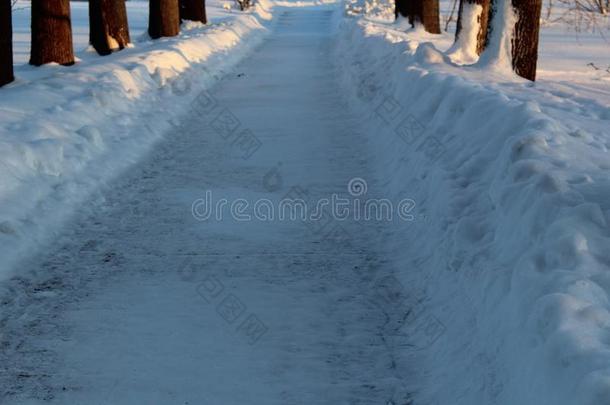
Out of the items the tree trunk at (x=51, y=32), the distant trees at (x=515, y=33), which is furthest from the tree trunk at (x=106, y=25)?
the distant trees at (x=515, y=33)

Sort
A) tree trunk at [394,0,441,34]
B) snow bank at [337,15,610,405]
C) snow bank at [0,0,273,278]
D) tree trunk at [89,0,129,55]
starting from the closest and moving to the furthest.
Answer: snow bank at [337,15,610,405] < snow bank at [0,0,273,278] < tree trunk at [89,0,129,55] < tree trunk at [394,0,441,34]

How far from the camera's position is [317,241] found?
6.62 m

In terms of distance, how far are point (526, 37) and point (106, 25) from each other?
10.1m

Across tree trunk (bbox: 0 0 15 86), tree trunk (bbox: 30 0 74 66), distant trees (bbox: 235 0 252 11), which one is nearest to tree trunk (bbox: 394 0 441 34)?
tree trunk (bbox: 30 0 74 66)

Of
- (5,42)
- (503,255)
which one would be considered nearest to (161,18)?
(5,42)

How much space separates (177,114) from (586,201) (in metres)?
8.18

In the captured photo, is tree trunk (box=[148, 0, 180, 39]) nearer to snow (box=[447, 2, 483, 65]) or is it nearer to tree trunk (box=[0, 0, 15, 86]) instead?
tree trunk (box=[0, 0, 15, 86])

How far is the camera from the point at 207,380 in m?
4.29

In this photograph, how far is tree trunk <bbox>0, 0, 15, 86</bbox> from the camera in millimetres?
11484

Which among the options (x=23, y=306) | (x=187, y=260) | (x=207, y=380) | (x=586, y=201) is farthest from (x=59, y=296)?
(x=586, y=201)

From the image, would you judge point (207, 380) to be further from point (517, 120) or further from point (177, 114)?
point (177, 114)

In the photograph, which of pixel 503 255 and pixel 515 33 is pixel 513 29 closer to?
pixel 515 33

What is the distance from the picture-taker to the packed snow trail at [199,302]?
14.0 feet

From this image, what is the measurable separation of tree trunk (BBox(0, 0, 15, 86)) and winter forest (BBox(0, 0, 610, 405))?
33 mm
